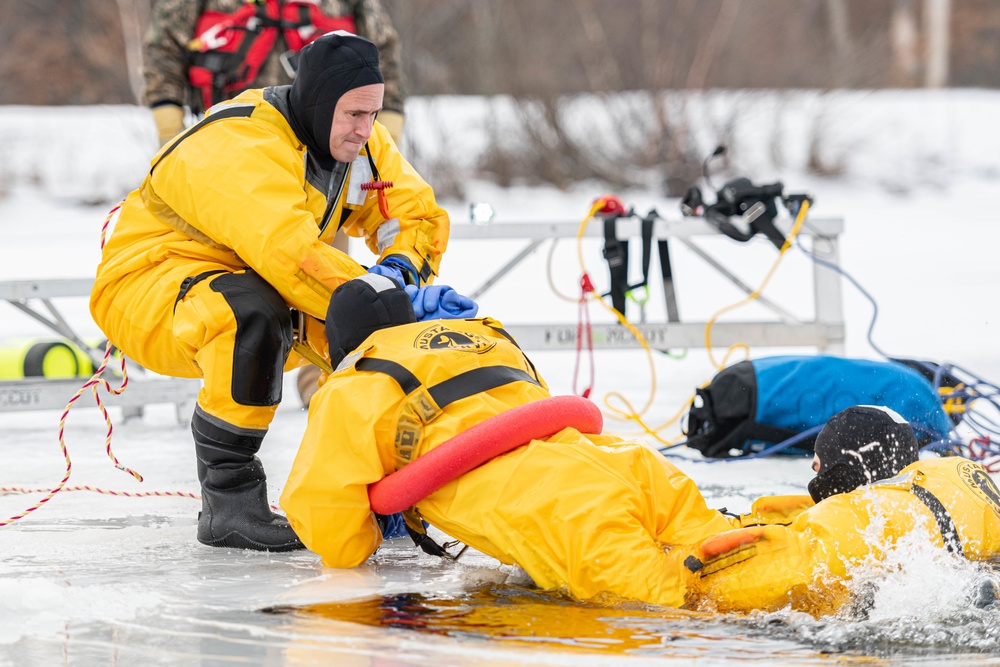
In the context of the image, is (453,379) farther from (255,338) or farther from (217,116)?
(217,116)

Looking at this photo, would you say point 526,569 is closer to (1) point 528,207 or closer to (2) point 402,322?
(2) point 402,322

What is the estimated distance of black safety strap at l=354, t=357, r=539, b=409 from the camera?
2.44 metres

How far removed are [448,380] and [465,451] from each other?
19 cm

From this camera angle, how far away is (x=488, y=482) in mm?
2367

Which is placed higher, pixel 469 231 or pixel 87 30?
pixel 87 30

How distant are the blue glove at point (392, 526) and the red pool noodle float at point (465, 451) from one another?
1.65 ft

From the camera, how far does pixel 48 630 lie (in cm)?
215

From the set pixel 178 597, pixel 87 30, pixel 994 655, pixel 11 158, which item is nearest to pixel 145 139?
pixel 11 158

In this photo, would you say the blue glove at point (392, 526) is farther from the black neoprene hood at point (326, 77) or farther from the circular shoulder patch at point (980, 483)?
the circular shoulder patch at point (980, 483)

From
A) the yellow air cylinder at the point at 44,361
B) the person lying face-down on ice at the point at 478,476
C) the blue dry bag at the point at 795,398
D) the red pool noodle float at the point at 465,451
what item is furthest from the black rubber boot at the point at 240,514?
the yellow air cylinder at the point at 44,361

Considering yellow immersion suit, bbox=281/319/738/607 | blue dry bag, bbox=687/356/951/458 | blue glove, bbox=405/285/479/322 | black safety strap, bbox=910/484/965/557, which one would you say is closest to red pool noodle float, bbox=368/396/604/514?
yellow immersion suit, bbox=281/319/738/607

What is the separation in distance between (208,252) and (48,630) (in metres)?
1.13

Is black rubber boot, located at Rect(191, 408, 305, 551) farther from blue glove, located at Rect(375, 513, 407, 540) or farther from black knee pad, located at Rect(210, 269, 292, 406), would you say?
blue glove, located at Rect(375, 513, 407, 540)

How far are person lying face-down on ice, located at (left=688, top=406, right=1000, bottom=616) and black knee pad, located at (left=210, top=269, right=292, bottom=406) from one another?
1150 millimetres
